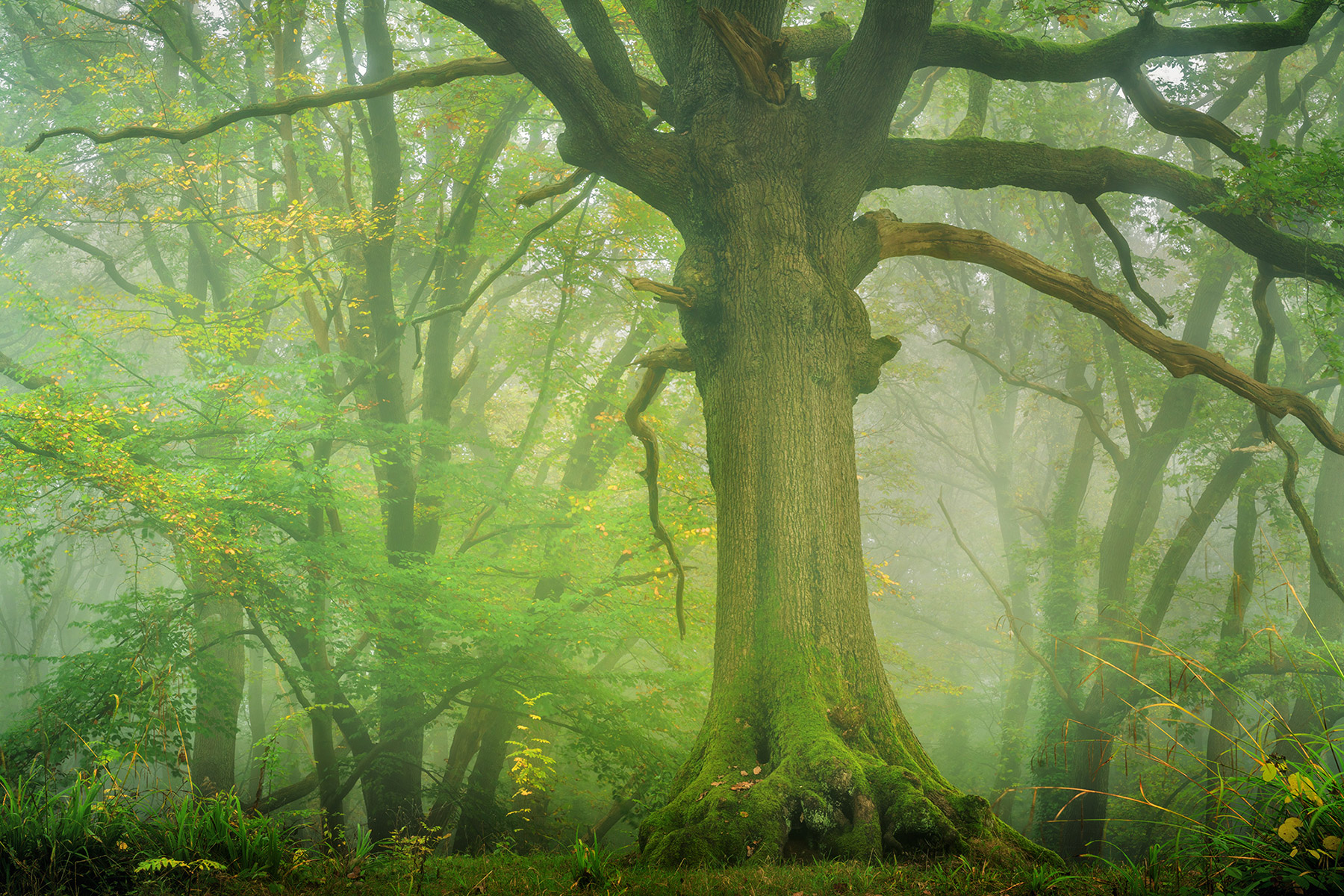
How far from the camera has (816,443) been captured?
4227mm

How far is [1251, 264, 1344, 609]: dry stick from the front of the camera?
485cm

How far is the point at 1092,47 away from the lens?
499cm

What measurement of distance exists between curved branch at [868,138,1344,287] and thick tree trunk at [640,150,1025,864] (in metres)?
0.97

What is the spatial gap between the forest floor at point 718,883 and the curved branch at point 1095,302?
381cm

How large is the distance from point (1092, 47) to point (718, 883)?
5.68m

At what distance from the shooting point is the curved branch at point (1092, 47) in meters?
4.67

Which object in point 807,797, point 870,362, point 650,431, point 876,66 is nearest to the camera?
point 807,797

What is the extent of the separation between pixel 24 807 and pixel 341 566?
16.0 ft

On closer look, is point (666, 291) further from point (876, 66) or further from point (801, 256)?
point (876, 66)

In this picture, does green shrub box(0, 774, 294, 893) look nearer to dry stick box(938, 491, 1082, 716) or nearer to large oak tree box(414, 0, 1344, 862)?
large oak tree box(414, 0, 1344, 862)

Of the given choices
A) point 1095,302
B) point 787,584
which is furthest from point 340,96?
point 1095,302

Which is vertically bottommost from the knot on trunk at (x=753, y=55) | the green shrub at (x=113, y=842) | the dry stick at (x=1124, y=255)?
the green shrub at (x=113, y=842)

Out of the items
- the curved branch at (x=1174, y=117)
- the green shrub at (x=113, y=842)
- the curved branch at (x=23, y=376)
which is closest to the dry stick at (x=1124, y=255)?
the curved branch at (x=1174, y=117)

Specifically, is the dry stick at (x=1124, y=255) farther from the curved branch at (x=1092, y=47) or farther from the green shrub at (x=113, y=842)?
the green shrub at (x=113, y=842)
